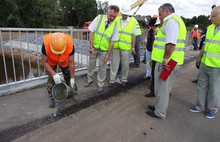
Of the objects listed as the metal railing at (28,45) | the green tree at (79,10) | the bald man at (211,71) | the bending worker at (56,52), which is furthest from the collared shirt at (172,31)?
the green tree at (79,10)

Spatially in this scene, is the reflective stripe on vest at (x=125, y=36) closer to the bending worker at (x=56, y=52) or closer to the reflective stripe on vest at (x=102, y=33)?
the reflective stripe on vest at (x=102, y=33)

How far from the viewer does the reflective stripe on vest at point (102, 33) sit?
3.68 m

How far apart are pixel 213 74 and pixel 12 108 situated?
11.5ft

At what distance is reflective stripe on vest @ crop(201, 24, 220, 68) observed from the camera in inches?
111

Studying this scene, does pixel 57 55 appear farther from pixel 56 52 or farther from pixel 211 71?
pixel 211 71

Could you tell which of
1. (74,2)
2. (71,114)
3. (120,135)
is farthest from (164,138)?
(74,2)

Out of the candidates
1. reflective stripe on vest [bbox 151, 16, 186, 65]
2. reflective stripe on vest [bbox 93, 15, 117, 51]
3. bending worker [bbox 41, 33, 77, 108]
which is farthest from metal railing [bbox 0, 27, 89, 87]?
reflective stripe on vest [bbox 151, 16, 186, 65]

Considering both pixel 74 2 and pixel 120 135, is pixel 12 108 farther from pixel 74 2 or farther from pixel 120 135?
pixel 74 2

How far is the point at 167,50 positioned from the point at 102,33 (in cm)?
158

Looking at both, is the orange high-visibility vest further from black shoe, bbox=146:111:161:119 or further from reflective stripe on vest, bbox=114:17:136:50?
black shoe, bbox=146:111:161:119

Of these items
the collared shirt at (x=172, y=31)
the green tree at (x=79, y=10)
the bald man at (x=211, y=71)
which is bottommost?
the bald man at (x=211, y=71)

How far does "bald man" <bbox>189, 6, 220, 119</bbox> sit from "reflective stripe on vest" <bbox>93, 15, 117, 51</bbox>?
182 cm

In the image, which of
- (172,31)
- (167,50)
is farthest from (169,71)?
(172,31)

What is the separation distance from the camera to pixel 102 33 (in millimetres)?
3689
